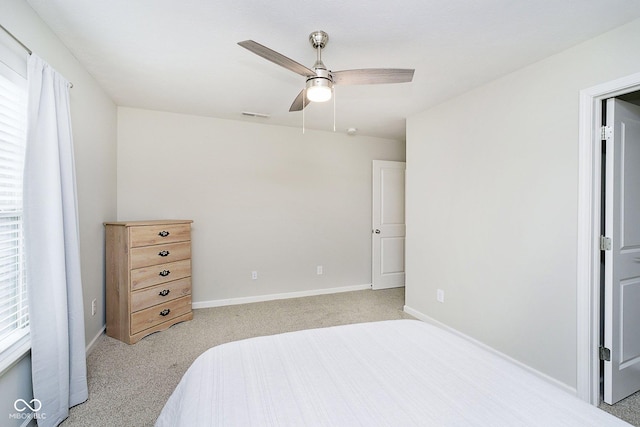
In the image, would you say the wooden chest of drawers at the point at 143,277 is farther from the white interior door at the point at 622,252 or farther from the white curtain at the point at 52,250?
the white interior door at the point at 622,252

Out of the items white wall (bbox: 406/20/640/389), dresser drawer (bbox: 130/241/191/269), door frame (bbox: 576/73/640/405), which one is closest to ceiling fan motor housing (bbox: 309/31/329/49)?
white wall (bbox: 406/20/640/389)

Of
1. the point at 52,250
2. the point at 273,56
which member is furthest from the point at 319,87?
the point at 52,250

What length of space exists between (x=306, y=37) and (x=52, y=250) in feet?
6.54

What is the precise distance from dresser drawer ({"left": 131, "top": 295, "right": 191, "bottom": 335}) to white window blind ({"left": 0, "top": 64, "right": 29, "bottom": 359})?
3.50 ft

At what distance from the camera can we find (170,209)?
341cm

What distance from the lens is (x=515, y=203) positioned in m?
2.26

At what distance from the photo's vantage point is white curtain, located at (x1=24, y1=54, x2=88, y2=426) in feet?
→ 4.97

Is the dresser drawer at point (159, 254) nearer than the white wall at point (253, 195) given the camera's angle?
Yes

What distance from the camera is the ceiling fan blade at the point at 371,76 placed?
5.29 ft

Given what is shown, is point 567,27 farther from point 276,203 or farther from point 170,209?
point 170,209

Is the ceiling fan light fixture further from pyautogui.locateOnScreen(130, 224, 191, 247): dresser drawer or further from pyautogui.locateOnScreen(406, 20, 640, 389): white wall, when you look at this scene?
pyautogui.locateOnScreen(130, 224, 191, 247): dresser drawer

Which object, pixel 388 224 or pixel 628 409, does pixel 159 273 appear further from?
pixel 628 409

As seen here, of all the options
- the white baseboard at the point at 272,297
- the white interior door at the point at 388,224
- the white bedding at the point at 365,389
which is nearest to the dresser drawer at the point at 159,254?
the white baseboard at the point at 272,297

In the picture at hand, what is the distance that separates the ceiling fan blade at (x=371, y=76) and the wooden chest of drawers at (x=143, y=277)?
7.41ft
